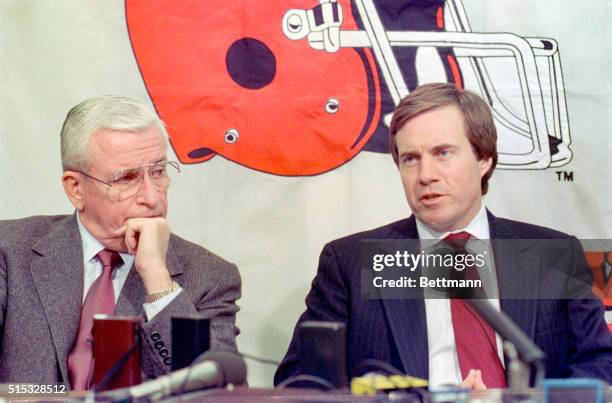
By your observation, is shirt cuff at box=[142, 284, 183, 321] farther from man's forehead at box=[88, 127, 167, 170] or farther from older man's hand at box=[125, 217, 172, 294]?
man's forehead at box=[88, 127, 167, 170]

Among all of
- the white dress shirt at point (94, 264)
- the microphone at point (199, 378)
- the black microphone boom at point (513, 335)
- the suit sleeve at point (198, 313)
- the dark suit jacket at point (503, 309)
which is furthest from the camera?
the white dress shirt at point (94, 264)

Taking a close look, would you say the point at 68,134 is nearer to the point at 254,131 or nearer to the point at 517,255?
the point at 254,131

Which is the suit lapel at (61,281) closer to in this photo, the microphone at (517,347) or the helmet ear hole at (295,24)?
the helmet ear hole at (295,24)

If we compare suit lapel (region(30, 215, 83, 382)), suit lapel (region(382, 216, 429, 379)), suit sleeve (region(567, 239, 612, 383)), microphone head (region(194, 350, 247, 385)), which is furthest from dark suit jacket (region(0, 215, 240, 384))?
suit sleeve (region(567, 239, 612, 383))

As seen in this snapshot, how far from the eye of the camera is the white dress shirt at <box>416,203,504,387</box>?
226 centimetres

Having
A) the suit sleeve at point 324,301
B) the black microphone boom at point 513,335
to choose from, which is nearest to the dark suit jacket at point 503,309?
the suit sleeve at point 324,301

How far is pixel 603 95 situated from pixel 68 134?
1540mm

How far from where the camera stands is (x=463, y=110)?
242cm

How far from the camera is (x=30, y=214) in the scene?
253 cm

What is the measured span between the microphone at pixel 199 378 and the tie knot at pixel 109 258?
3.08 feet

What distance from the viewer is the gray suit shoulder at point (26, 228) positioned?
2.39 meters

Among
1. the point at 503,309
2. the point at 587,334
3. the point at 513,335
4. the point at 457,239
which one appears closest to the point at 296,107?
the point at 457,239

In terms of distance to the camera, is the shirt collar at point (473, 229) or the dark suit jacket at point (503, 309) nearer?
the dark suit jacket at point (503, 309)

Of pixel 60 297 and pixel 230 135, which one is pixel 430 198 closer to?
Result: pixel 230 135
